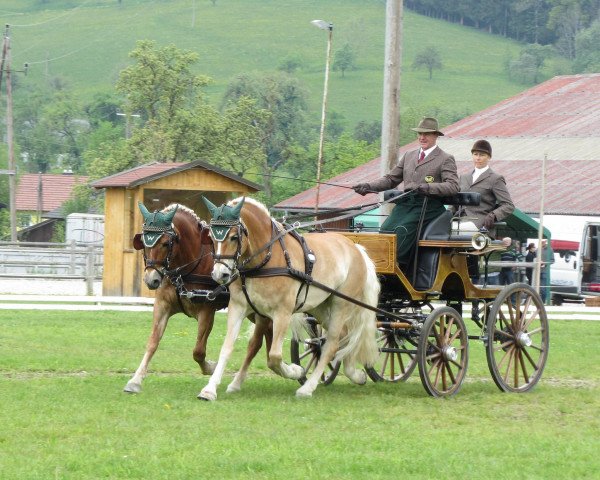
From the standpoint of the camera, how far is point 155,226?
1094 centimetres

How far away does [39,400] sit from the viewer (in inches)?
400

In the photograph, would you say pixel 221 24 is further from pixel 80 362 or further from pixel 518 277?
pixel 80 362

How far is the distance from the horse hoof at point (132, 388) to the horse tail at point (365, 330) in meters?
1.89

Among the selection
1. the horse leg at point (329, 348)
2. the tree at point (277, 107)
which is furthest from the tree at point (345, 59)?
the horse leg at point (329, 348)

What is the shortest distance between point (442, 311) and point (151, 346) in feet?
8.72

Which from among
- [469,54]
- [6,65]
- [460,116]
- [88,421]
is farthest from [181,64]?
[469,54]

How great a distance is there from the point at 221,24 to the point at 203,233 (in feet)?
506

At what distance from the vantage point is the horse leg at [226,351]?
33.3 feet

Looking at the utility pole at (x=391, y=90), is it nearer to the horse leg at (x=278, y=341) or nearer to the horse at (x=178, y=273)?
the horse at (x=178, y=273)

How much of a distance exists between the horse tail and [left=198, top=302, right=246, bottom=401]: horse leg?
1228 millimetres

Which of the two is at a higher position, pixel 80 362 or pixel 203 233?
pixel 203 233

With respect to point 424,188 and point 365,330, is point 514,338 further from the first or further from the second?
point 424,188

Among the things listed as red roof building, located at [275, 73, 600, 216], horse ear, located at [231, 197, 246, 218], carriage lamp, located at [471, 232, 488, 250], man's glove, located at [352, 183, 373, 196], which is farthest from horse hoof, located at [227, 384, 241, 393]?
red roof building, located at [275, 73, 600, 216]

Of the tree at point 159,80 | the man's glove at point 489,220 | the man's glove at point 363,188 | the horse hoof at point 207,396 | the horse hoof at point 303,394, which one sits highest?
the tree at point 159,80
